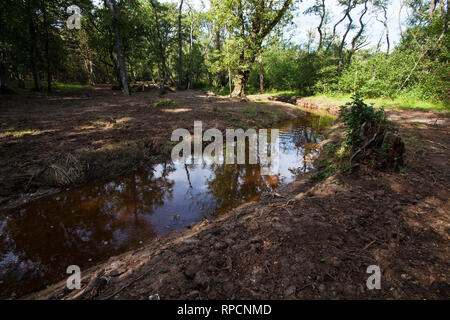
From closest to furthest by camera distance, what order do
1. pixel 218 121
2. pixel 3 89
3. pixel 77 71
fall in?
pixel 218 121
pixel 3 89
pixel 77 71

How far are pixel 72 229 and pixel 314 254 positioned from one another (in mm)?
3950

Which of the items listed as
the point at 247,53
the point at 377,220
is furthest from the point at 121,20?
the point at 377,220

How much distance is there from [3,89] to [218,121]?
16164mm

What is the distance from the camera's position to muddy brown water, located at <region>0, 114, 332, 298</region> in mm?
2852

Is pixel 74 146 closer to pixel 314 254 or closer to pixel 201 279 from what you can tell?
pixel 201 279

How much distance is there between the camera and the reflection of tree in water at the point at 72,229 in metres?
2.78

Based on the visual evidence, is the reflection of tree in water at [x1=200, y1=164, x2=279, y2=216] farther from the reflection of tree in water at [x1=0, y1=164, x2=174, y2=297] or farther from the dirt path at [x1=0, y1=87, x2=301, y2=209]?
the dirt path at [x1=0, y1=87, x2=301, y2=209]

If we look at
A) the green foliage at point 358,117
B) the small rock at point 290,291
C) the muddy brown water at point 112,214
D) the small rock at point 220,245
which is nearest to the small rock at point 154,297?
the small rock at point 220,245

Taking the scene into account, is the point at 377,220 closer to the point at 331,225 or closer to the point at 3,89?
the point at 331,225

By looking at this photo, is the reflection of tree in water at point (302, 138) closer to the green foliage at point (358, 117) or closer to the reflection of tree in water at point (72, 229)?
the green foliage at point (358, 117)

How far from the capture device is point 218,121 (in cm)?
954

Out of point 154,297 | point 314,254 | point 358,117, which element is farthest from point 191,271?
point 358,117
